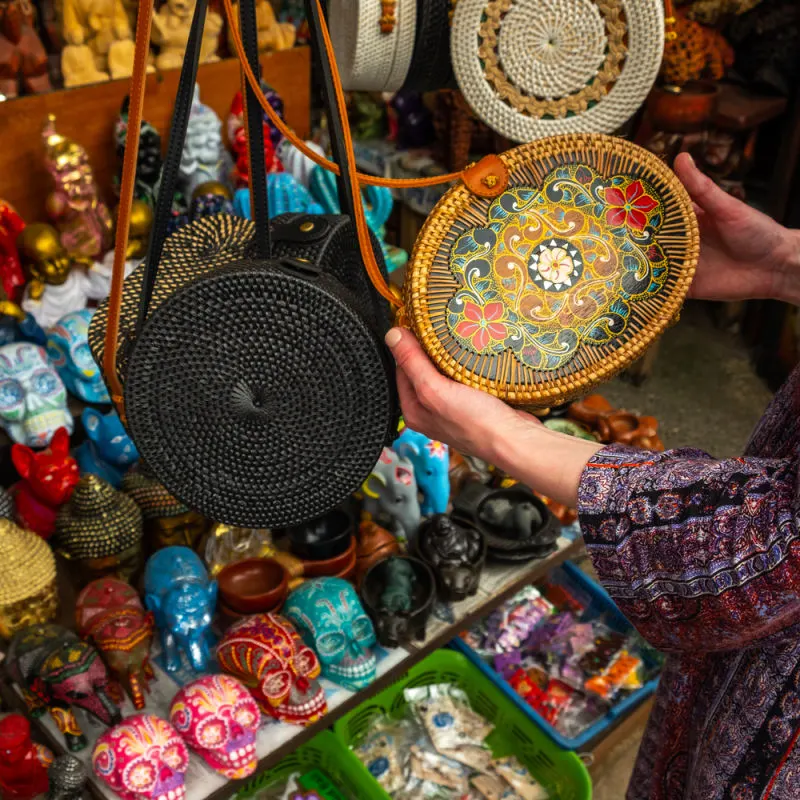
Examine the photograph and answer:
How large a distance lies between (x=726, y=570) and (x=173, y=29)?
6.65 feet

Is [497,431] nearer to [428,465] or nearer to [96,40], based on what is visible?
[428,465]

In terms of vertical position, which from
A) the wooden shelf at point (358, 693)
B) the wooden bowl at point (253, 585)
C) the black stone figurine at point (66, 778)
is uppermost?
the wooden bowl at point (253, 585)

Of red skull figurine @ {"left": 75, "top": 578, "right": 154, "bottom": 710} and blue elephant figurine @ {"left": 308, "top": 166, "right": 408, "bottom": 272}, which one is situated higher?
blue elephant figurine @ {"left": 308, "top": 166, "right": 408, "bottom": 272}

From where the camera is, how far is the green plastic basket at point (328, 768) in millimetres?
1521

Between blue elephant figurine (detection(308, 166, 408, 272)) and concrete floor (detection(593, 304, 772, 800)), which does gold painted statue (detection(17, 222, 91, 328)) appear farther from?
concrete floor (detection(593, 304, 772, 800))

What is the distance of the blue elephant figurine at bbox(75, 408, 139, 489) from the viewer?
5.10 feet

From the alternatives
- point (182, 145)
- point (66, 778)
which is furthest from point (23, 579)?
point (182, 145)

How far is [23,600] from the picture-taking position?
1258 millimetres

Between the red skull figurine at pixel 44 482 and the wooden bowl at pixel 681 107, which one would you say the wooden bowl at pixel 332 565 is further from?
the wooden bowl at pixel 681 107

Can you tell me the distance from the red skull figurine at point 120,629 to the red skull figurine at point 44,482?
0.22 m

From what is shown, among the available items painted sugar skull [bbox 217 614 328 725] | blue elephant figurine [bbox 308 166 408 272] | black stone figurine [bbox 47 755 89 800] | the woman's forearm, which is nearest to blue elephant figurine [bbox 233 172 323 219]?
blue elephant figurine [bbox 308 166 408 272]

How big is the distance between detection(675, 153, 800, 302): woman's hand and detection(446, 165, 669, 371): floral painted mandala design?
0.47 ft

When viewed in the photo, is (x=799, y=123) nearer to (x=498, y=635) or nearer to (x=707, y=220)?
(x=498, y=635)

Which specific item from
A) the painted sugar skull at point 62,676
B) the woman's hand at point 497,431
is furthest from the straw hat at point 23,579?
the woman's hand at point 497,431
